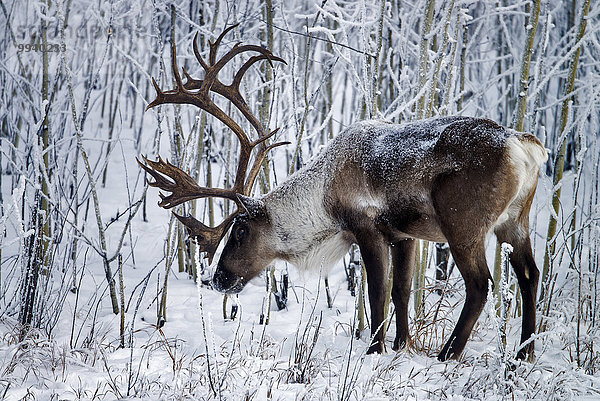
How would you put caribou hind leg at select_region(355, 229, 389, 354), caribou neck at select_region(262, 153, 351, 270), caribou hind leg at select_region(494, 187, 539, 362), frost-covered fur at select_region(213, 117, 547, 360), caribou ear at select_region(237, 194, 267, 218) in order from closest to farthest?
frost-covered fur at select_region(213, 117, 547, 360) → caribou hind leg at select_region(494, 187, 539, 362) → caribou hind leg at select_region(355, 229, 389, 354) → caribou neck at select_region(262, 153, 351, 270) → caribou ear at select_region(237, 194, 267, 218)

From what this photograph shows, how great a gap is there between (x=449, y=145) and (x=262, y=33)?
2.20m

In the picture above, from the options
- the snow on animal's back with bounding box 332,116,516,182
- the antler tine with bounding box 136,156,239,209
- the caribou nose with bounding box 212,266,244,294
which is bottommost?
the caribou nose with bounding box 212,266,244,294

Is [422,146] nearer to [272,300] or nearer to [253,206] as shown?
[253,206]

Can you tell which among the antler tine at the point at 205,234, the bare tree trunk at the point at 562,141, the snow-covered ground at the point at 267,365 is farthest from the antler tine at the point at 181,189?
the bare tree trunk at the point at 562,141

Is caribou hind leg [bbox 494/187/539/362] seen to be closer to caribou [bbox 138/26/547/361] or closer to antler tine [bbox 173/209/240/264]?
caribou [bbox 138/26/547/361]

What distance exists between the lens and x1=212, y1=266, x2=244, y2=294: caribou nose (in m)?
3.81

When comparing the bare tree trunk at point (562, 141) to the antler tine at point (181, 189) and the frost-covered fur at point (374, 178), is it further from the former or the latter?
the antler tine at point (181, 189)

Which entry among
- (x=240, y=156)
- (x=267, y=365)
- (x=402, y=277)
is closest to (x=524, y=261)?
(x=402, y=277)

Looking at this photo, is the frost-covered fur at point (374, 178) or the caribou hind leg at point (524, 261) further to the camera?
the caribou hind leg at point (524, 261)

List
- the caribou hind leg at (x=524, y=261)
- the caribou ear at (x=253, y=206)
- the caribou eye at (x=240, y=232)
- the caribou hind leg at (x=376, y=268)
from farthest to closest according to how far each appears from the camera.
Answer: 1. the caribou eye at (x=240, y=232)
2. the caribou ear at (x=253, y=206)
3. the caribou hind leg at (x=376, y=268)
4. the caribou hind leg at (x=524, y=261)

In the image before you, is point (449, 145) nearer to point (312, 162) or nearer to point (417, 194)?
point (417, 194)

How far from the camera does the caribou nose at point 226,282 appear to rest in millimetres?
3814

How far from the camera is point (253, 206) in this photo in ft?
12.1

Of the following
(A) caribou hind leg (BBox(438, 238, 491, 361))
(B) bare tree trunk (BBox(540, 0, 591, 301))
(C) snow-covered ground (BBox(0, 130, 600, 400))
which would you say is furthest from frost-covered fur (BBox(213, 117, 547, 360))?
(B) bare tree trunk (BBox(540, 0, 591, 301))
